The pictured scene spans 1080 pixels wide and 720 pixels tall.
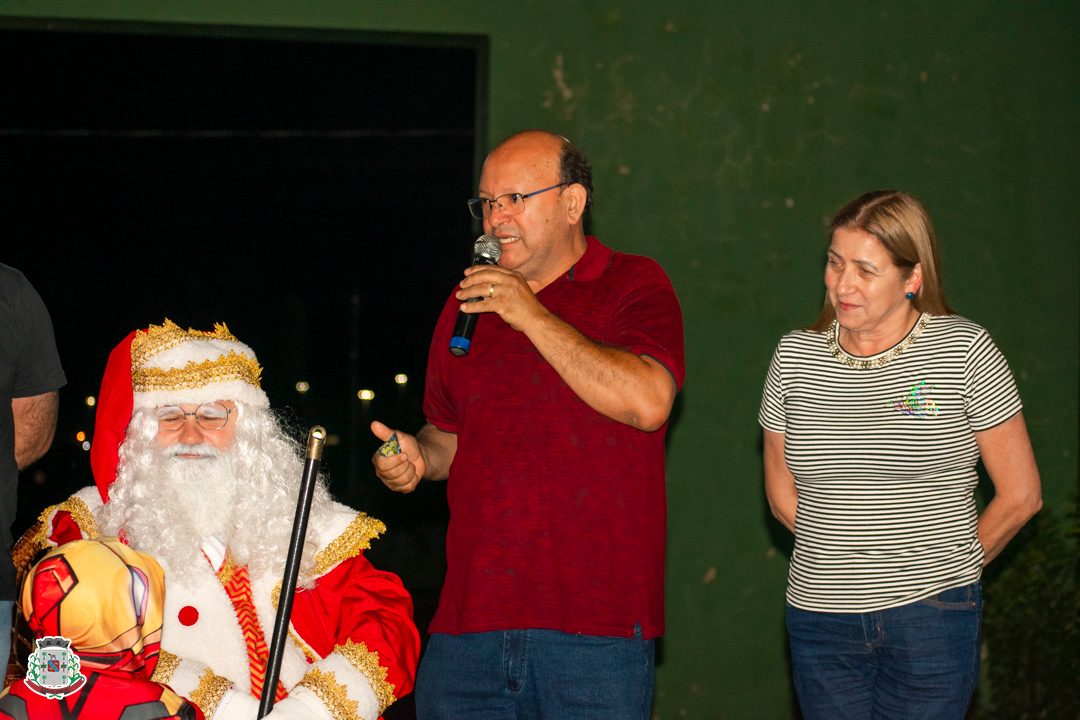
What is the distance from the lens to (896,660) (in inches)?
107

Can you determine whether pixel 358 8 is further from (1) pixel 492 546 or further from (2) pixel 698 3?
(1) pixel 492 546

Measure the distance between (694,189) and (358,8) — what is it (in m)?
1.52

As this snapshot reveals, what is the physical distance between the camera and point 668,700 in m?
5.09

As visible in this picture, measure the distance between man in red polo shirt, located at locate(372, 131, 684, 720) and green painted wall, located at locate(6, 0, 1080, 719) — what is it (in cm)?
229

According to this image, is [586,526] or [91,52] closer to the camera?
[586,526]

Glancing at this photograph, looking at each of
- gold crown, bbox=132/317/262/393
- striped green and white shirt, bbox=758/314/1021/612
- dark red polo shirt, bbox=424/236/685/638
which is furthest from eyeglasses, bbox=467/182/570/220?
striped green and white shirt, bbox=758/314/1021/612

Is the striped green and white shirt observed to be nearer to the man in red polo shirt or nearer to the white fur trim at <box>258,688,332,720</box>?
the man in red polo shirt

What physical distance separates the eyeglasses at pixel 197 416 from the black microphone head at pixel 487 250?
699mm

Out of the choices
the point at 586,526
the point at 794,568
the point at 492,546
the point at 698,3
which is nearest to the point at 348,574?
the point at 492,546

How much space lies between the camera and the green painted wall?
4.99 metres

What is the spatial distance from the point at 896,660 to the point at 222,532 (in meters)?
1.54

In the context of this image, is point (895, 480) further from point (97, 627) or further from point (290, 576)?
point (97, 627)

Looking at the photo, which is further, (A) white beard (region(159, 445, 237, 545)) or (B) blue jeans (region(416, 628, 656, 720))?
(A) white beard (region(159, 445, 237, 545))

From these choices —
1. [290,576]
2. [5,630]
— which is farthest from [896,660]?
[5,630]
